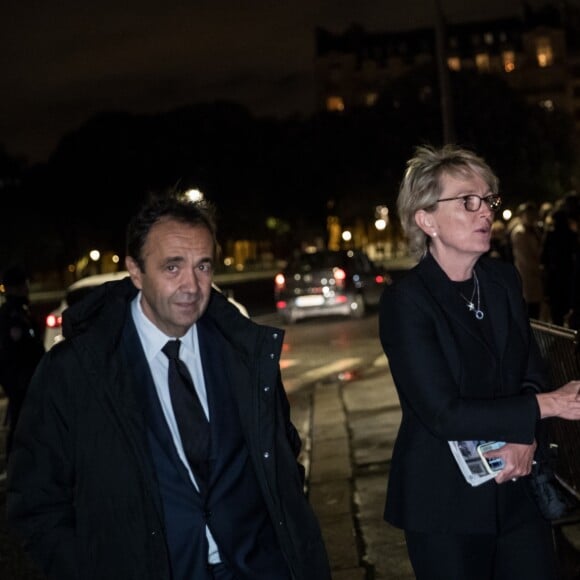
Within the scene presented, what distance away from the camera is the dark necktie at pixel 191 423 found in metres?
3.00

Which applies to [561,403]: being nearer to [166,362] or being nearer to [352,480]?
[166,362]

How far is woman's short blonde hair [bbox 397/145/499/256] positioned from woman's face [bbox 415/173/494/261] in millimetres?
22

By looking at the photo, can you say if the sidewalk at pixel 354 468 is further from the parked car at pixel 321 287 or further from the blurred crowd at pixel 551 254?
the parked car at pixel 321 287

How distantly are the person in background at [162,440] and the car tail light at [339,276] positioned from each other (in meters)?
18.6

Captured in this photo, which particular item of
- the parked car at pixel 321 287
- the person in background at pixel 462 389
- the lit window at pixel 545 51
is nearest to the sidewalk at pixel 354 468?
the person in background at pixel 462 389

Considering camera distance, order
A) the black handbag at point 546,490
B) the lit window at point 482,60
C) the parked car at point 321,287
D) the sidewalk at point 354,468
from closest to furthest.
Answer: the black handbag at point 546,490 → the sidewalk at point 354,468 → the parked car at point 321,287 → the lit window at point 482,60

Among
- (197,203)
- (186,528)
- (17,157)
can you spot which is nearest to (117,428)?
(186,528)

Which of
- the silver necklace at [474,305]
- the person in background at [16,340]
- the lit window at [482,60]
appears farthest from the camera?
the lit window at [482,60]

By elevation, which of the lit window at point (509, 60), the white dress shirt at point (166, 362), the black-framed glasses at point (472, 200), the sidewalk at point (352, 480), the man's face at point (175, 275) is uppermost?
the lit window at point (509, 60)

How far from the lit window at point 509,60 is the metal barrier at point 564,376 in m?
120

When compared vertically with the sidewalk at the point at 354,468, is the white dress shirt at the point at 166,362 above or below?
above

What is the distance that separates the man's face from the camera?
3.15 meters

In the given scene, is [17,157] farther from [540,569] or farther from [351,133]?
[540,569]

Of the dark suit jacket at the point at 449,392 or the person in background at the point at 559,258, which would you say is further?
the person in background at the point at 559,258
